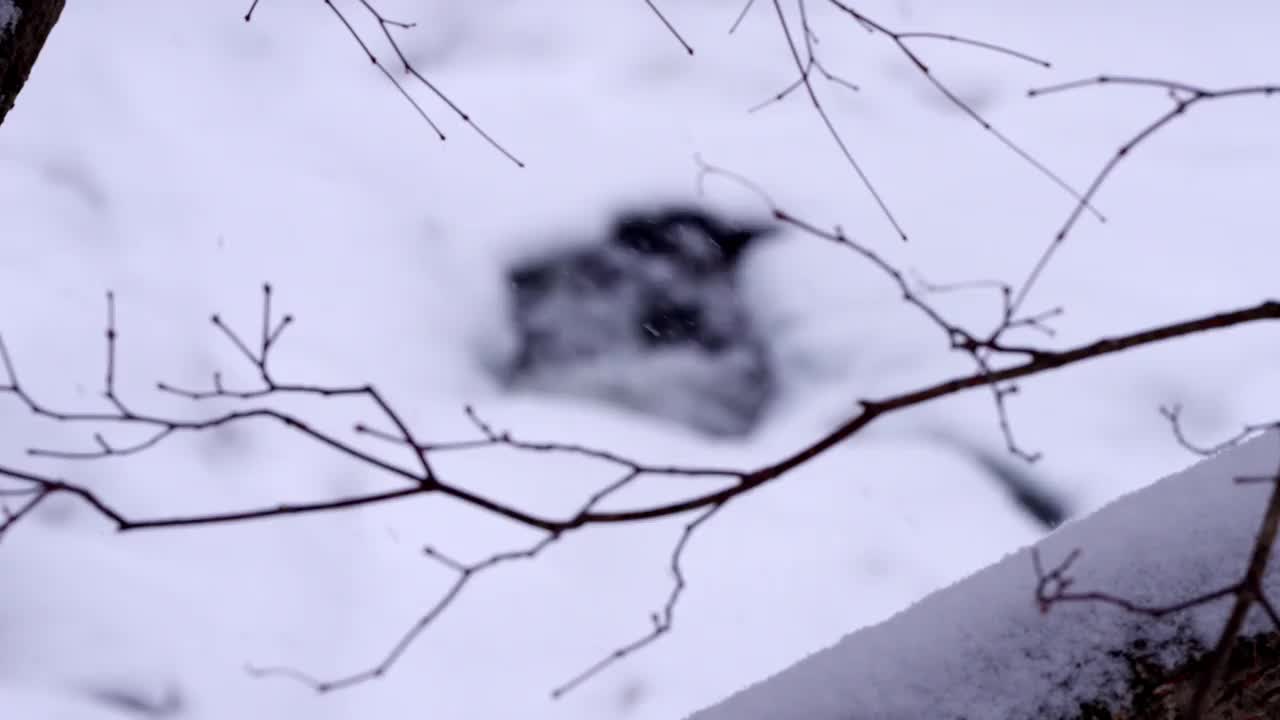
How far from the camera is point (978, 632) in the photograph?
65.4 inches

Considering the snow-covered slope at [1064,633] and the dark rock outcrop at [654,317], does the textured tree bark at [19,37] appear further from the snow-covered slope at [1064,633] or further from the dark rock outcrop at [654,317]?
A: the dark rock outcrop at [654,317]

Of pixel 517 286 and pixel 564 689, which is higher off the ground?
pixel 517 286

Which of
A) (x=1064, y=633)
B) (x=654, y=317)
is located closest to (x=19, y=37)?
(x=1064, y=633)

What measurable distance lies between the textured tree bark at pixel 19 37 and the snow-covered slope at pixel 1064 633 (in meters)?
1.82

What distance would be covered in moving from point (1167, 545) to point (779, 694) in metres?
0.71

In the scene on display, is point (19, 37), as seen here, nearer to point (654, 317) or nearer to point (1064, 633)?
point (1064, 633)

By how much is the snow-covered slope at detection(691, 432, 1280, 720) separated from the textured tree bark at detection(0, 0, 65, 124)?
1817 millimetres

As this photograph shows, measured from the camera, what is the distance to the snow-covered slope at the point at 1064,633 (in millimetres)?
1637

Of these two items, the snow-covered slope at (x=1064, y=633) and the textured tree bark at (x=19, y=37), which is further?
the textured tree bark at (x=19, y=37)

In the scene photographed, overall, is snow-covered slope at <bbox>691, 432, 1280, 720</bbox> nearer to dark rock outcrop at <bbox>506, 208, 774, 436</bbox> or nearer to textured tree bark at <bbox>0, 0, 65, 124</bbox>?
textured tree bark at <bbox>0, 0, 65, 124</bbox>

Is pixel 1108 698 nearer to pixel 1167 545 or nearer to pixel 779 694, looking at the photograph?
pixel 1167 545

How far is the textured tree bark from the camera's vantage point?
6.02ft

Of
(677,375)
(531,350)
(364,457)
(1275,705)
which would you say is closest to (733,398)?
(677,375)

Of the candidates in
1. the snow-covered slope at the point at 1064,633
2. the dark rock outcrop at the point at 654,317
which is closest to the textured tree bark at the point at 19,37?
the snow-covered slope at the point at 1064,633
